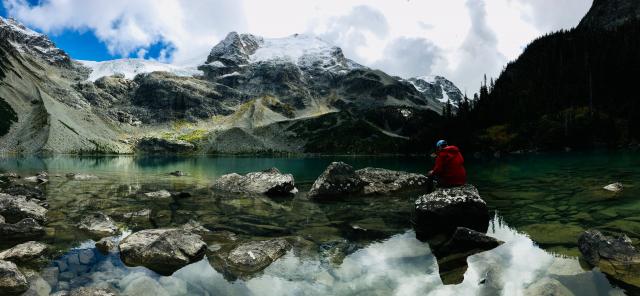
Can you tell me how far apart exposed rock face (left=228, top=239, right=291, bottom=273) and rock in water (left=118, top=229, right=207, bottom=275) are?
1.38 m

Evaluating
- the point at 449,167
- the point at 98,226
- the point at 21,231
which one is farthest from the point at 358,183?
the point at 21,231

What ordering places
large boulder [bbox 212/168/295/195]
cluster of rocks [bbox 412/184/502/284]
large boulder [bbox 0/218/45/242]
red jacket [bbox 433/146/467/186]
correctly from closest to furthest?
cluster of rocks [bbox 412/184/502/284] < large boulder [bbox 0/218/45/242] < red jacket [bbox 433/146/467/186] < large boulder [bbox 212/168/295/195]

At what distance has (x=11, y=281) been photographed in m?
9.98

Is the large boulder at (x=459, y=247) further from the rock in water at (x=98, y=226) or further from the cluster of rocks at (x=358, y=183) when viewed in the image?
the cluster of rocks at (x=358, y=183)

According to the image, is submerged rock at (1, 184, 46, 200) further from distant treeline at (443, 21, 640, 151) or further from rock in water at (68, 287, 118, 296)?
distant treeline at (443, 21, 640, 151)

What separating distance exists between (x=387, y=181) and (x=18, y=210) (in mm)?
23881

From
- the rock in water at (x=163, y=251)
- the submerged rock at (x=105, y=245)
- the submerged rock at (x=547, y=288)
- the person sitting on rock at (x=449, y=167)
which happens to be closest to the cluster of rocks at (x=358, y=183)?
the person sitting on rock at (x=449, y=167)

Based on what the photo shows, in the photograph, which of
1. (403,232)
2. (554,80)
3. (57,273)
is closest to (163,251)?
(57,273)

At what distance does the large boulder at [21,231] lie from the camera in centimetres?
1516

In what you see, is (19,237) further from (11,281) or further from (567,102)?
(567,102)

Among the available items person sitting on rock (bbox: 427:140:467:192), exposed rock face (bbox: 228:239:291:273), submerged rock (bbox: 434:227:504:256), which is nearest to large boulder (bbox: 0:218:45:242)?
exposed rock face (bbox: 228:239:291:273)

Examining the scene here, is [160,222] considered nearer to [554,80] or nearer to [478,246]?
[478,246]

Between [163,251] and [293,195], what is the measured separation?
→ 17.7 metres

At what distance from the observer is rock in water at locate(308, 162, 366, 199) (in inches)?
1102
